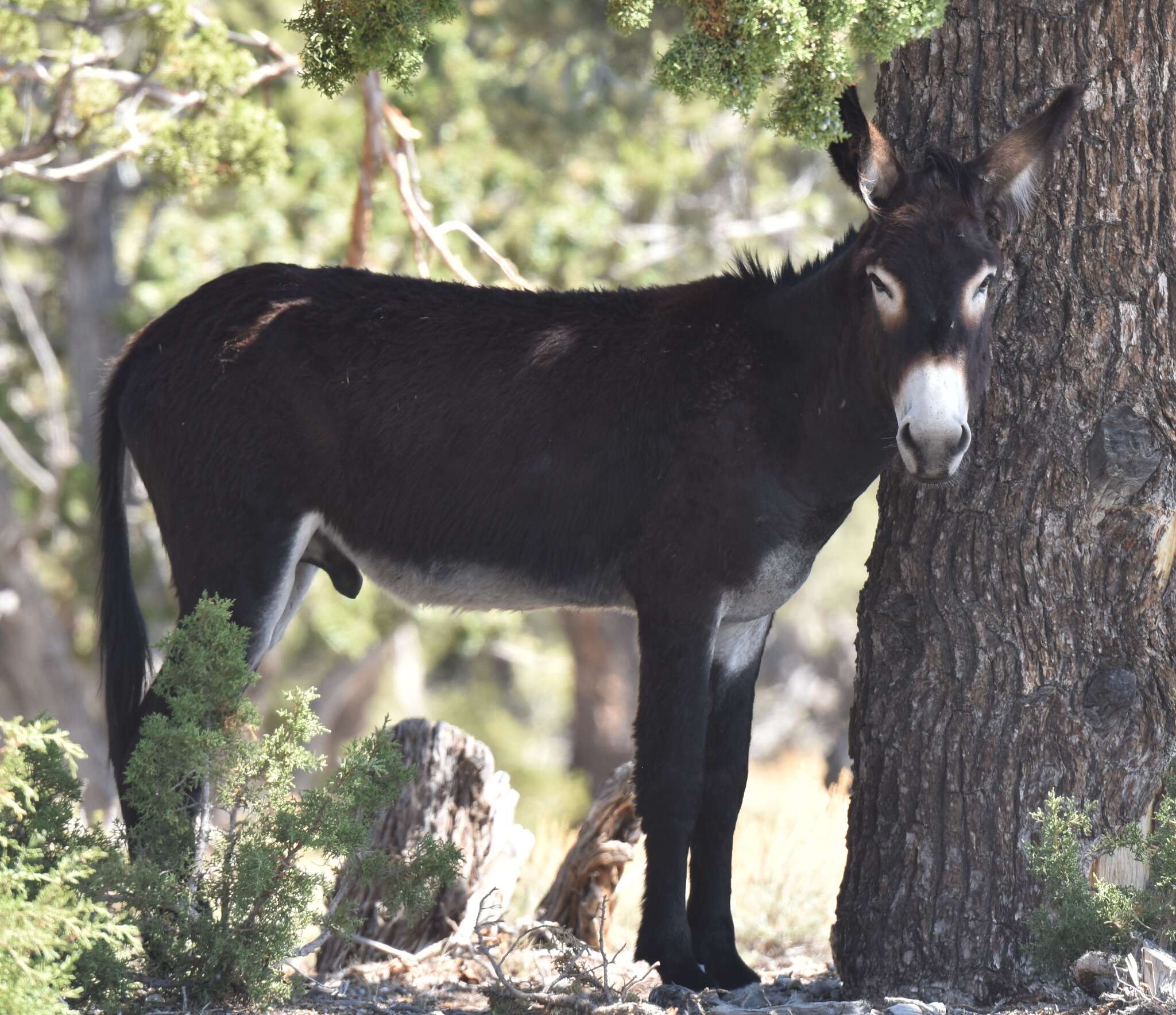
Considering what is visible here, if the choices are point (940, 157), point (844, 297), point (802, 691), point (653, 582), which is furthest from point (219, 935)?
point (802, 691)

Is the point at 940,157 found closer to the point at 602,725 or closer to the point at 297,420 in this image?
the point at 297,420

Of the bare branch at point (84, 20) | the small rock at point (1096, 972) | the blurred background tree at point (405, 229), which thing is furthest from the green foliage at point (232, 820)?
the blurred background tree at point (405, 229)

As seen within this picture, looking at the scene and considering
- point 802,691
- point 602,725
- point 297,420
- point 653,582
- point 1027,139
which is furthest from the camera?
point 802,691

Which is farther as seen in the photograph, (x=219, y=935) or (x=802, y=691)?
(x=802, y=691)

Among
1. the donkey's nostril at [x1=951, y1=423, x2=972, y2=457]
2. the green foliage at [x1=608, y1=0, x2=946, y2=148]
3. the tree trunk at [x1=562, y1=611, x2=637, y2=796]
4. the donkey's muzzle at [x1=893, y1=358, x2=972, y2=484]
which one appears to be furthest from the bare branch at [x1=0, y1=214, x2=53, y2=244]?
the donkey's nostril at [x1=951, y1=423, x2=972, y2=457]

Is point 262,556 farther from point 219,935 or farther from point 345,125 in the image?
point 345,125

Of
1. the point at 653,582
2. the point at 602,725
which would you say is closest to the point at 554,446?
the point at 653,582

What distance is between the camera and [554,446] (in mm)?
4215

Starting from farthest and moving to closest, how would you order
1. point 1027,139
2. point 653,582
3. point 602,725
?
point 602,725, point 653,582, point 1027,139

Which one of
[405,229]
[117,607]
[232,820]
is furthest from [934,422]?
[405,229]

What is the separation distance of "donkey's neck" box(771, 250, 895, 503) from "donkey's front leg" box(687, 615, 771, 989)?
2.02 feet

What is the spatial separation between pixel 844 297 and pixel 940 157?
486 mm

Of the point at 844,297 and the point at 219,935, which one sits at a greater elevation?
the point at 844,297

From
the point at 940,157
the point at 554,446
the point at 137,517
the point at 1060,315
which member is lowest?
the point at 554,446
